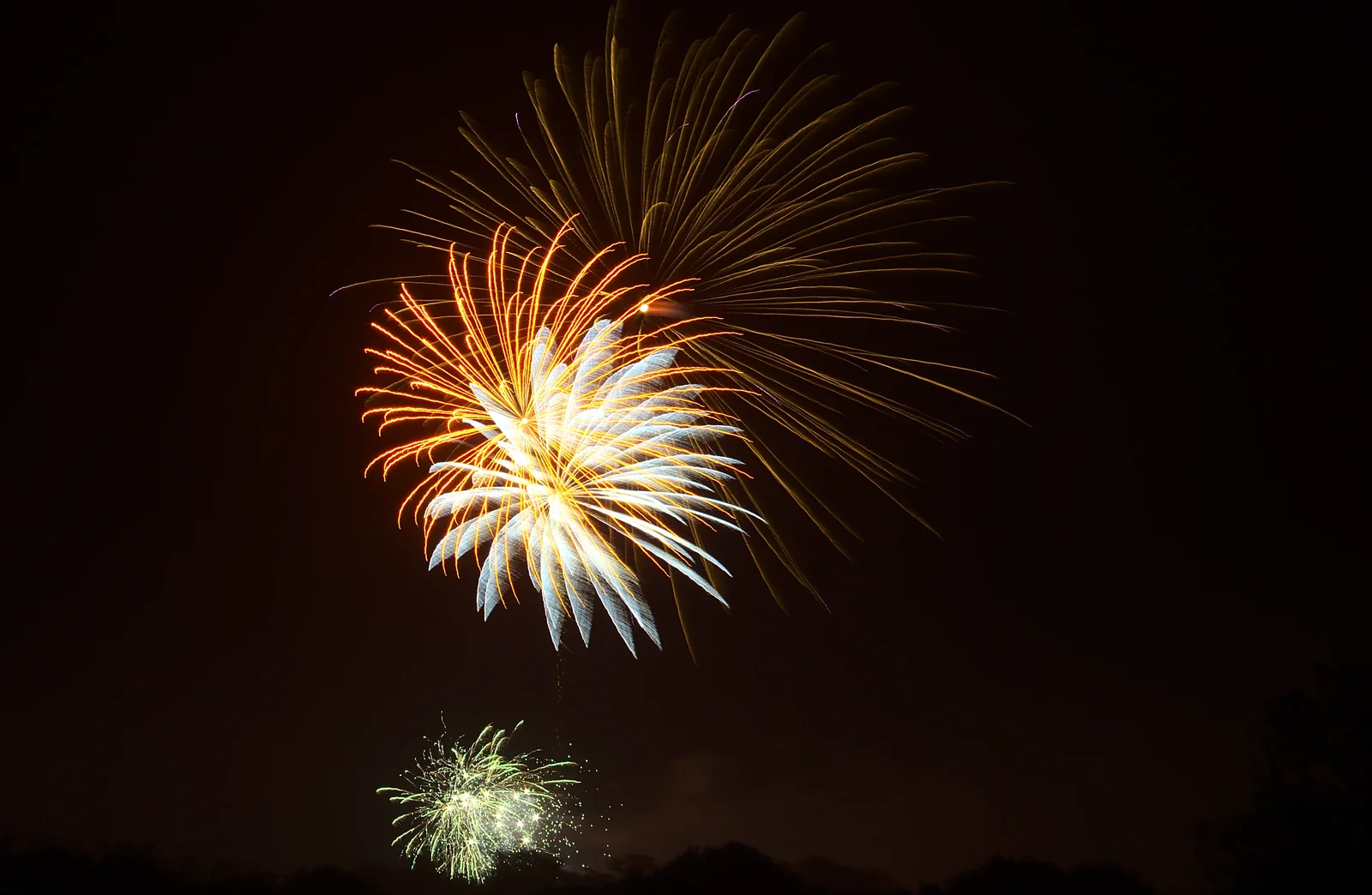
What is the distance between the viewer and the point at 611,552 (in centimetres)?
1981

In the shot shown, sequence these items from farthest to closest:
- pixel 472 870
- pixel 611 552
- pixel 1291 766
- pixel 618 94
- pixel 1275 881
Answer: pixel 472 870 → pixel 1291 766 → pixel 1275 881 → pixel 611 552 → pixel 618 94

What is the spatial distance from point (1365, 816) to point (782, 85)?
19.6m

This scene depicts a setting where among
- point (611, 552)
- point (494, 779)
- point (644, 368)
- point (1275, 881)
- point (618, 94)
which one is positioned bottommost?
point (1275, 881)

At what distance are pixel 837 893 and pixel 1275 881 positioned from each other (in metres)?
10.7

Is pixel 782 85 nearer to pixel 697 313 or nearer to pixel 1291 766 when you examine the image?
pixel 697 313

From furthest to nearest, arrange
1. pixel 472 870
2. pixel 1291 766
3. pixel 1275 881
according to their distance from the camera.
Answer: pixel 472 870 → pixel 1291 766 → pixel 1275 881

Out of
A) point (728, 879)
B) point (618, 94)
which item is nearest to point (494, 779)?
point (728, 879)

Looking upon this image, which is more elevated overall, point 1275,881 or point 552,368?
point 552,368

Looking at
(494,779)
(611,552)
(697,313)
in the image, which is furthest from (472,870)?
(697,313)

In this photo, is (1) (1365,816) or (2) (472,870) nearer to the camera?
(1) (1365,816)

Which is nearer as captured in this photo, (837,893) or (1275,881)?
(1275,881)

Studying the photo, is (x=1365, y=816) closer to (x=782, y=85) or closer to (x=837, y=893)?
(x=837, y=893)

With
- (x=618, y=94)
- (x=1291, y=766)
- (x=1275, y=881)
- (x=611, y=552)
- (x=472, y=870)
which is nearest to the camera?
(x=618, y=94)

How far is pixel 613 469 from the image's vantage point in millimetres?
19469
